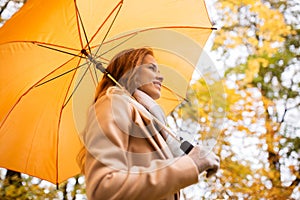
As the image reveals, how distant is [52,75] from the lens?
212 cm

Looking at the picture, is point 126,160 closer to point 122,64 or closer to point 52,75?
point 122,64

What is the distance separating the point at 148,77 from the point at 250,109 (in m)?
4.62

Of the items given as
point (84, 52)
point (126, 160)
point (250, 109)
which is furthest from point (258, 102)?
point (126, 160)

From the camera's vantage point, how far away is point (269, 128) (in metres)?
6.28

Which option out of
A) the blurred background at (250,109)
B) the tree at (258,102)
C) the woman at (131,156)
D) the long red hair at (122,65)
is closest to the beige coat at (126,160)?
the woman at (131,156)

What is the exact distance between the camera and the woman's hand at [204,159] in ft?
4.38

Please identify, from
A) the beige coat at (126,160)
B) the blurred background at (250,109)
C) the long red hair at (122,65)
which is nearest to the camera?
the beige coat at (126,160)

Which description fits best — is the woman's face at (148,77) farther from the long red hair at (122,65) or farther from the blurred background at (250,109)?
the blurred background at (250,109)

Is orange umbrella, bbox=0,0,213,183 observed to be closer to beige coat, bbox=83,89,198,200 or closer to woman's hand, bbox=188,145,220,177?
beige coat, bbox=83,89,198,200

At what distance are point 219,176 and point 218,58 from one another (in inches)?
61.9

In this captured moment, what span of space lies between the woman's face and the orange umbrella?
51 centimetres

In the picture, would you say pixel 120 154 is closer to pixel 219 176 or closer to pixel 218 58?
pixel 219 176

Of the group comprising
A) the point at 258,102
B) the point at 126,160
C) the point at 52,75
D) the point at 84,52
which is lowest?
the point at 126,160

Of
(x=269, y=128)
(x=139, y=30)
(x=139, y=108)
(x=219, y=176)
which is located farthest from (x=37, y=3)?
(x=269, y=128)
